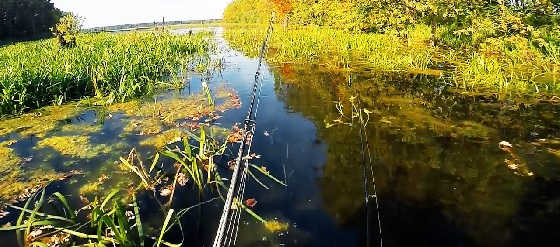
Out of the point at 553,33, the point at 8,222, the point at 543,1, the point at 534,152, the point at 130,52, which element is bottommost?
the point at 8,222

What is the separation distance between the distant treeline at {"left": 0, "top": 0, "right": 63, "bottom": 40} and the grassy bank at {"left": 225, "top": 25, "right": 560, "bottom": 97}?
151ft

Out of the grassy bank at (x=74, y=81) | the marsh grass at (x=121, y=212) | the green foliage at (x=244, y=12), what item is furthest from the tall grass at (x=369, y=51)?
the green foliage at (x=244, y=12)

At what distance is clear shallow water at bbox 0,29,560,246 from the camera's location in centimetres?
455

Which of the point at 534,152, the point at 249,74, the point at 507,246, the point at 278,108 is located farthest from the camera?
the point at 249,74

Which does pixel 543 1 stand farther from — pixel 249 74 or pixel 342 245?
pixel 342 245

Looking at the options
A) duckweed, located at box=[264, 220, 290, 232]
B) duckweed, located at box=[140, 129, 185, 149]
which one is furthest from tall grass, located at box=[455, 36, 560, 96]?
duckweed, located at box=[264, 220, 290, 232]

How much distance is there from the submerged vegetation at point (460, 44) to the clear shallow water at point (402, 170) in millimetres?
2110

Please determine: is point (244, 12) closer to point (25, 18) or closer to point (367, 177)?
point (25, 18)

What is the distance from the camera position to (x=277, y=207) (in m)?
5.17

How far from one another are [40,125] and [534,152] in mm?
11045

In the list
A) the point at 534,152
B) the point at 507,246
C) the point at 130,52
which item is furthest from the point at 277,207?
the point at 130,52

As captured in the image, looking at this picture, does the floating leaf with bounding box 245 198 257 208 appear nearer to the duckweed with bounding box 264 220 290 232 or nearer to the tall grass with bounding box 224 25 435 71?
the duckweed with bounding box 264 220 290 232

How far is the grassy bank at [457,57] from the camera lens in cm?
1127

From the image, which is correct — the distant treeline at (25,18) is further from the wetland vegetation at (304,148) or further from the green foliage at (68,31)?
the wetland vegetation at (304,148)
